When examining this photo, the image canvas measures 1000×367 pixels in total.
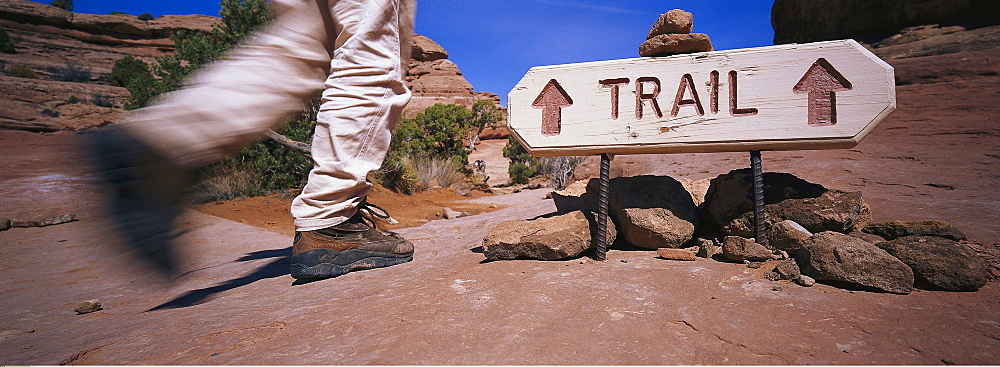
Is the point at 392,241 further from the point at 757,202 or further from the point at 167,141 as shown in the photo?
the point at 757,202

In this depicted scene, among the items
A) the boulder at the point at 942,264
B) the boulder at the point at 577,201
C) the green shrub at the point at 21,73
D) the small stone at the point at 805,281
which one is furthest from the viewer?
the green shrub at the point at 21,73

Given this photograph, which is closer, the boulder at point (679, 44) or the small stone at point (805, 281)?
the small stone at point (805, 281)

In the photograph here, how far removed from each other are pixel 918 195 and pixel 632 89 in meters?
1.88

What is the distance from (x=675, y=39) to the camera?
224cm

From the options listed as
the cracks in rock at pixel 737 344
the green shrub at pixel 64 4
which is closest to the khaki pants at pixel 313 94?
the cracks in rock at pixel 737 344

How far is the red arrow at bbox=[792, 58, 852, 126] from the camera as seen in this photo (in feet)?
6.57

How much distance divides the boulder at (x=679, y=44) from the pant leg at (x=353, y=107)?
120 centimetres

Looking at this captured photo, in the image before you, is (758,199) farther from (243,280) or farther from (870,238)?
(243,280)

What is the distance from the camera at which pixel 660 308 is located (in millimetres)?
1364

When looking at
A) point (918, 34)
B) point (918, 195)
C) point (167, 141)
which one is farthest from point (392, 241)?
point (918, 34)

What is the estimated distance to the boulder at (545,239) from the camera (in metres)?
2.12

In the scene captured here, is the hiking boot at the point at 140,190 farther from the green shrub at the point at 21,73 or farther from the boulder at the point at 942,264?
the green shrub at the point at 21,73

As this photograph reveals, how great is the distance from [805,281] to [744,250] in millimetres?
348

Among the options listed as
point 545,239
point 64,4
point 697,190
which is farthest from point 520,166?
point 64,4
